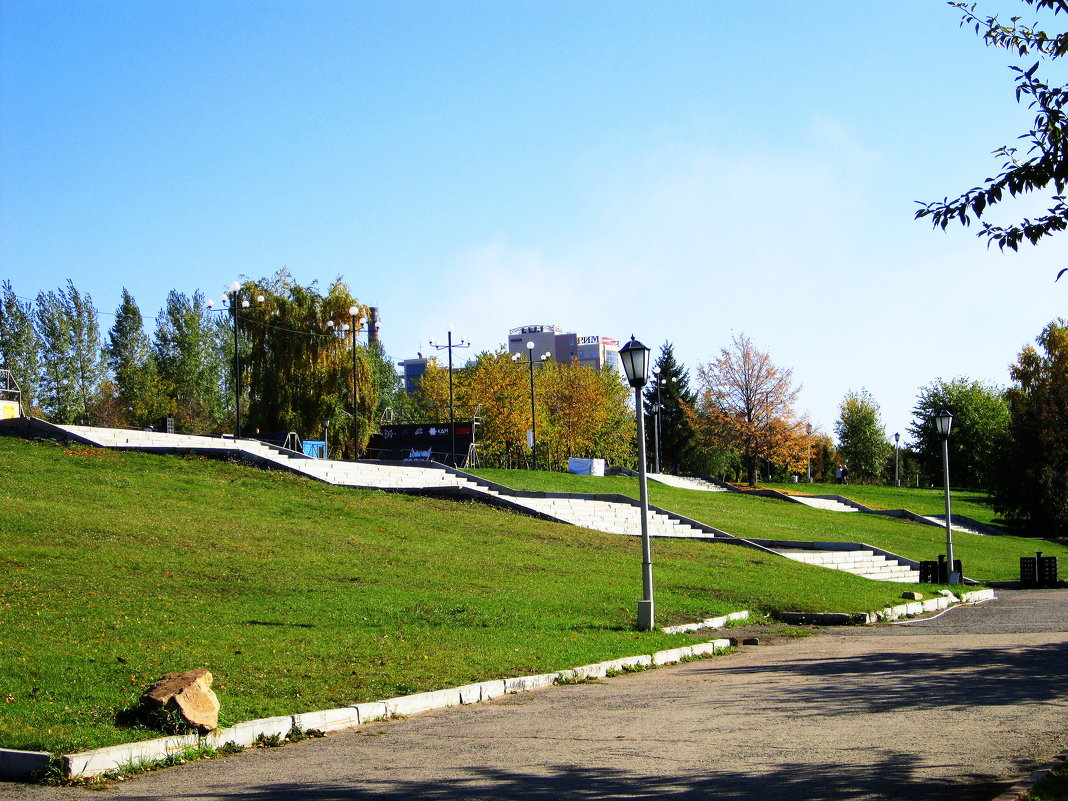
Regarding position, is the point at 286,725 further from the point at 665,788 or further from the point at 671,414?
the point at 671,414

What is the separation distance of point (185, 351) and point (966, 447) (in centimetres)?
6420

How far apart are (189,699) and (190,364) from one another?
71.7 m

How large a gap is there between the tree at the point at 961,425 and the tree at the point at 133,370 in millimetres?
61134

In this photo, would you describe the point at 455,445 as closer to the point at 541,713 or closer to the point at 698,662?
the point at 698,662

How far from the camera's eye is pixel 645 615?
15438 mm

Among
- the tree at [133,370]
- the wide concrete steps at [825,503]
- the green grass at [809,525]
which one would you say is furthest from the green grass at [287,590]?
the tree at [133,370]

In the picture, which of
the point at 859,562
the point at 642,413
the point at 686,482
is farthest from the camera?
the point at 686,482

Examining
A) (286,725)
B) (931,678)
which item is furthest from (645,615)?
(286,725)

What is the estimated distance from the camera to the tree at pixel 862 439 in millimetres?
97250

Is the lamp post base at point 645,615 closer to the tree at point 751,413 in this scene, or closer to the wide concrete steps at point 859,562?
the wide concrete steps at point 859,562

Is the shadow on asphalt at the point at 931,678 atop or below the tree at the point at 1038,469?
below

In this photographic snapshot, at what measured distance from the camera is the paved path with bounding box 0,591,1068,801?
6430mm

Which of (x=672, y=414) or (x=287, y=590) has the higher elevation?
(x=672, y=414)

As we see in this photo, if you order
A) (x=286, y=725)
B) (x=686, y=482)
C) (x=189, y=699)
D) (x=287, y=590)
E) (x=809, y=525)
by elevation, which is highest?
(x=686, y=482)
